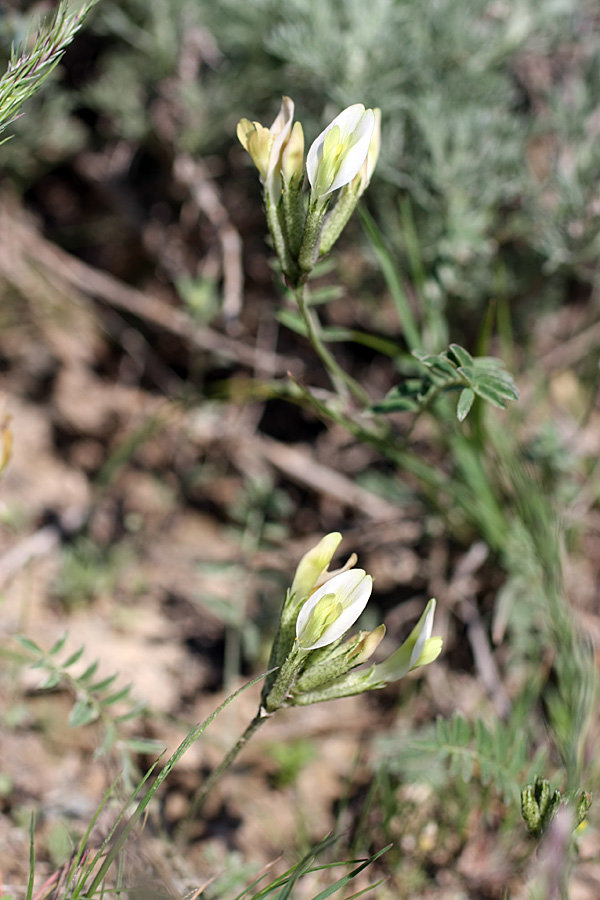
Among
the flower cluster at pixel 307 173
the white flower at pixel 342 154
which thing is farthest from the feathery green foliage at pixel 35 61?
the white flower at pixel 342 154

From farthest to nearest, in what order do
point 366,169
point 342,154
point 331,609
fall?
point 366,169, point 342,154, point 331,609

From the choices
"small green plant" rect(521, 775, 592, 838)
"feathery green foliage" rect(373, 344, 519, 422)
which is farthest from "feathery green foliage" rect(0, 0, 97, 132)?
"small green plant" rect(521, 775, 592, 838)

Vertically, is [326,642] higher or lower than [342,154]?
lower

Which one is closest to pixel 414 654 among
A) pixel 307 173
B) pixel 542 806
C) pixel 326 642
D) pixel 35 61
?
pixel 326 642

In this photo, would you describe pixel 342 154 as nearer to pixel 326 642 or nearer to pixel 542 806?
pixel 326 642

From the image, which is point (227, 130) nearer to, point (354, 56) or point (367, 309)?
point (354, 56)

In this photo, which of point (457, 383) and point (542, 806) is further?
point (457, 383)
